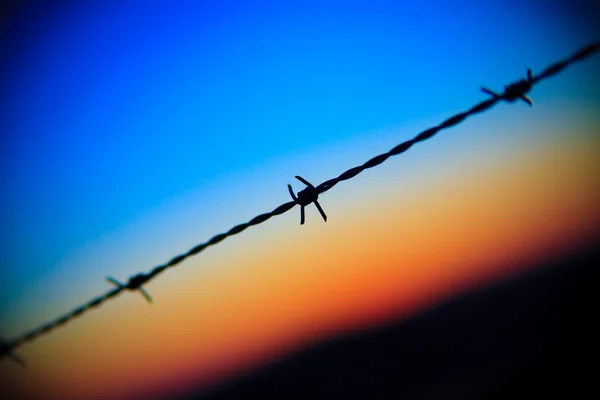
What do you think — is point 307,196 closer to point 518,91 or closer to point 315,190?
point 315,190

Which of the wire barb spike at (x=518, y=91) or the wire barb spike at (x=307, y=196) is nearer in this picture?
the wire barb spike at (x=518, y=91)

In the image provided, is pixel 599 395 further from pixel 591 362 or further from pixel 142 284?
pixel 142 284

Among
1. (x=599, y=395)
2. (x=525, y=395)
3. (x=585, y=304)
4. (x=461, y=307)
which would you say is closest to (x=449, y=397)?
(x=525, y=395)

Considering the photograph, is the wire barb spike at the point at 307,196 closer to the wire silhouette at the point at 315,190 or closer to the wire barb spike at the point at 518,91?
the wire silhouette at the point at 315,190

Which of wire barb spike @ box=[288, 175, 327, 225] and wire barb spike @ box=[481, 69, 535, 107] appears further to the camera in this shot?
wire barb spike @ box=[288, 175, 327, 225]

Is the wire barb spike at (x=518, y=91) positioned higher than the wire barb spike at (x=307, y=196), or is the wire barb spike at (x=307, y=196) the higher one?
the wire barb spike at (x=307, y=196)

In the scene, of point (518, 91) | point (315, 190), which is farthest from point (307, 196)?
point (518, 91)

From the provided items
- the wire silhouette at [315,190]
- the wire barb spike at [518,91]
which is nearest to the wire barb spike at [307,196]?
the wire silhouette at [315,190]

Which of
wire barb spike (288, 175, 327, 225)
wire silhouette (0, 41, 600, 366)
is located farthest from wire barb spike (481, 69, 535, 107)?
wire barb spike (288, 175, 327, 225)

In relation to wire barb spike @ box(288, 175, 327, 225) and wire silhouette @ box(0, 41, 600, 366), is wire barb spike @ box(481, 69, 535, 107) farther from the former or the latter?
wire barb spike @ box(288, 175, 327, 225)

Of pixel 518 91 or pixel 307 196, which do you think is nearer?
pixel 518 91

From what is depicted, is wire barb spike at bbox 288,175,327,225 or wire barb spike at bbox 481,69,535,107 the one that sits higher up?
wire barb spike at bbox 288,175,327,225
